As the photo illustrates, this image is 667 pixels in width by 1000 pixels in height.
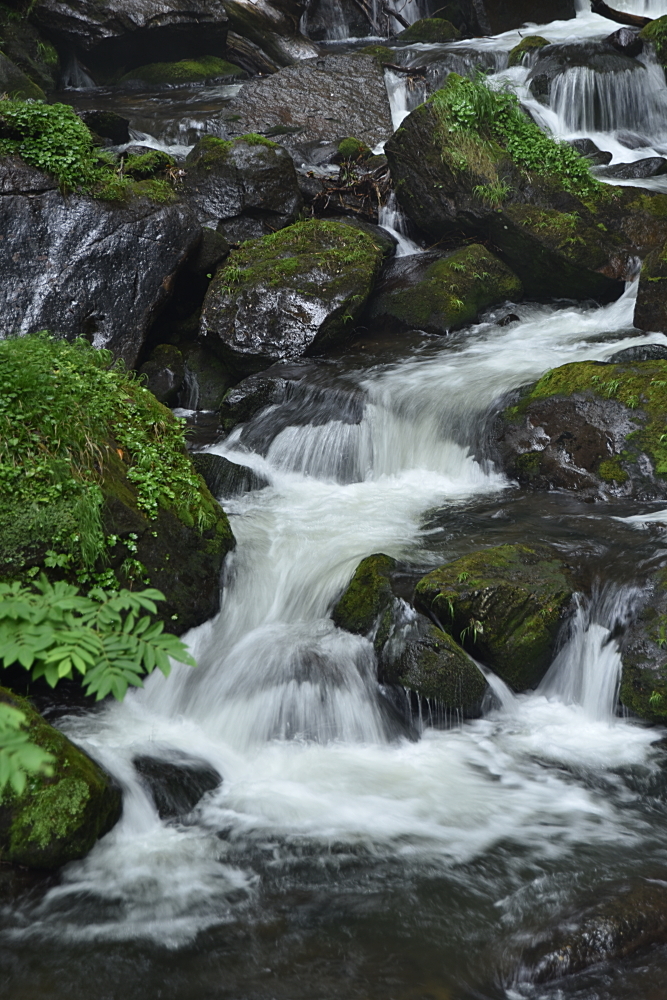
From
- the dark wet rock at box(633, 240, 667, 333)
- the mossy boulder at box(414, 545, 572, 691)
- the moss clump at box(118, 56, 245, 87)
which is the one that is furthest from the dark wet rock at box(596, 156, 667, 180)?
the moss clump at box(118, 56, 245, 87)

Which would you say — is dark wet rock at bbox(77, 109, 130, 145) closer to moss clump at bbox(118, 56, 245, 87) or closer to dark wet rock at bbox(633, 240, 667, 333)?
moss clump at bbox(118, 56, 245, 87)

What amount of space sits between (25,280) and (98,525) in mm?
4559

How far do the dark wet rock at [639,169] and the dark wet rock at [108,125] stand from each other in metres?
7.30

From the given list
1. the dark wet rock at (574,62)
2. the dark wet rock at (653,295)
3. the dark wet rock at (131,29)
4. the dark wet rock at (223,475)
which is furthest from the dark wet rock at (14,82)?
the dark wet rock at (653,295)

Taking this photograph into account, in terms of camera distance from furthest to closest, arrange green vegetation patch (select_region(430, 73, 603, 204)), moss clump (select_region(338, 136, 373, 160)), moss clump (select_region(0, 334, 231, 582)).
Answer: moss clump (select_region(338, 136, 373, 160)), green vegetation patch (select_region(430, 73, 603, 204)), moss clump (select_region(0, 334, 231, 582))

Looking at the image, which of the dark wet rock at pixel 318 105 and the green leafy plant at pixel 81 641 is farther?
the dark wet rock at pixel 318 105

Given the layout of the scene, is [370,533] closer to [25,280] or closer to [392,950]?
[392,950]

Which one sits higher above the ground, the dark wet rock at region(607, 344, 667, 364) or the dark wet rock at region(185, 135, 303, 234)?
the dark wet rock at region(185, 135, 303, 234)

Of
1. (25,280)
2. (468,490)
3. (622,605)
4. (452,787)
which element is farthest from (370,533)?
(25,280)

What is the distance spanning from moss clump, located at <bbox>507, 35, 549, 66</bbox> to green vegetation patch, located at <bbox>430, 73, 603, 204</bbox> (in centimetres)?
551

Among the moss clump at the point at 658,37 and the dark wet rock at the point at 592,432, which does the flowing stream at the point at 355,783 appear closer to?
the dark wet rock at the point at 592,432

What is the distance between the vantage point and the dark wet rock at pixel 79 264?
8.44m

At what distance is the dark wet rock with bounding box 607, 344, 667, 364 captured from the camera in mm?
7719

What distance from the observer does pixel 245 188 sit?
35.2 ft
